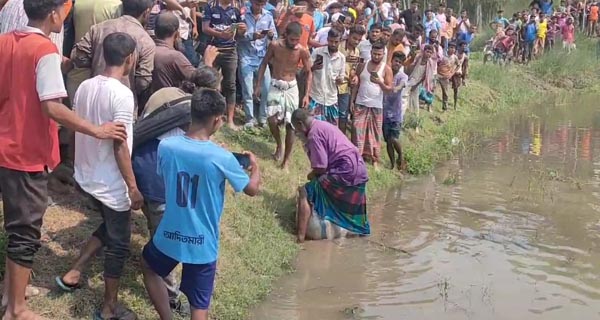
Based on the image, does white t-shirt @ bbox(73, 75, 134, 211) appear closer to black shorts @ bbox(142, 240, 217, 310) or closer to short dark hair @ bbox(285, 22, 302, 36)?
black shorts @ bbox(142, 240, 217, 310)

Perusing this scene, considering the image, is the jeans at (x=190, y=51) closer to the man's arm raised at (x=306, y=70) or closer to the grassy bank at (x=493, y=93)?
the man's arm raised at (x=306, y=70)

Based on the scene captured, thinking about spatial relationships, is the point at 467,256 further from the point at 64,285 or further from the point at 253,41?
the point at 64,285

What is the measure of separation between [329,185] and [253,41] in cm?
279

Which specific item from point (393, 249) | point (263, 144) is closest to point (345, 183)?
point (393, 249)

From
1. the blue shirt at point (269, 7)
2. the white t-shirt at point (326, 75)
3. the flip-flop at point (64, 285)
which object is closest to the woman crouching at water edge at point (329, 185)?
the white t-shirt at point (326, 75)

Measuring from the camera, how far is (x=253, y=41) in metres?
9.82

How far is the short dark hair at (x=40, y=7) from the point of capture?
14.0 ft

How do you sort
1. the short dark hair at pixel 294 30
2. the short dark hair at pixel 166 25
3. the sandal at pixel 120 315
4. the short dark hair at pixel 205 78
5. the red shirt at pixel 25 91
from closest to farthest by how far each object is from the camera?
1. the red shirt at pixel 25 91
2. the sandal at pixel 120 315
3. the short dark hair at pixel 205 78
4. the short dark hair at pixel 166 25
5. the short dark hair at pixel 294 30

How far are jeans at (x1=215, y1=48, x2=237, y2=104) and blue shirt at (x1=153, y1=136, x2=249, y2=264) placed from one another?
5.03 metres

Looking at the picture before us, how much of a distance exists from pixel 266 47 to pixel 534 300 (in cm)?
515

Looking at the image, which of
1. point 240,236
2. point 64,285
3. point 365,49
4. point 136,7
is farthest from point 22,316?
point 365,49

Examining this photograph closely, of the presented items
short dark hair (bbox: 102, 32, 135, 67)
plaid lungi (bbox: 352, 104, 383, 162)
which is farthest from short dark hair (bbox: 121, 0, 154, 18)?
plaid lungi (bbox: 352, 104, 383, 162)

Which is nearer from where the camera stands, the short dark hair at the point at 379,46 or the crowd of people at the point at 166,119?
the crowd of people at the point at 166,119

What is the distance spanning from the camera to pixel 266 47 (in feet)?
32.9
